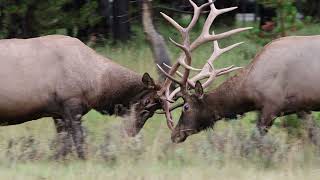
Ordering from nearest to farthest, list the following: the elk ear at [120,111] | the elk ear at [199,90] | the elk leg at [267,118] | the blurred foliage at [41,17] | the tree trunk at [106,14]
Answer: the elk leg at [267,118] → the elk ear at [199,90] → the elk ear at [120,111] → the blurred foliage at [41,17] → the tree trunk at [106,14]

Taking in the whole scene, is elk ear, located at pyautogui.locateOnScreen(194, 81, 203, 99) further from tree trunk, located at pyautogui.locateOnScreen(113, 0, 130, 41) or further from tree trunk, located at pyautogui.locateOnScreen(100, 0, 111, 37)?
tree trunk, located at pyautogui.locateOnScreen(100, 0, 111, 37)

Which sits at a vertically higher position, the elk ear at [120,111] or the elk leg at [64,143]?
the elk leg at [64,143]

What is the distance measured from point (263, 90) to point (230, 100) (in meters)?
0.52

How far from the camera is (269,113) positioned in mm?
9719

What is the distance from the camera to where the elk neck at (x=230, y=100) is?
33.0 ft

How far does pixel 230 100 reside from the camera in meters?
10.1

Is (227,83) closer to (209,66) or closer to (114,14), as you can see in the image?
(209,66)

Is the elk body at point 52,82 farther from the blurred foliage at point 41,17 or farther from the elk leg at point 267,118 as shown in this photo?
the blurred foliage at point 41,17

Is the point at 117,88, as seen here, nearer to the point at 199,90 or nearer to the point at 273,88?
the point at 199,90

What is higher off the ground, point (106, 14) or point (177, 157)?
point (177, 157)

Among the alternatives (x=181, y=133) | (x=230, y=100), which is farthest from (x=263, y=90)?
(x=181, y=133)

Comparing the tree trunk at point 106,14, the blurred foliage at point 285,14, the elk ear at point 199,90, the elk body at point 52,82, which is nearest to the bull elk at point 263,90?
the elk ear at point 199,90

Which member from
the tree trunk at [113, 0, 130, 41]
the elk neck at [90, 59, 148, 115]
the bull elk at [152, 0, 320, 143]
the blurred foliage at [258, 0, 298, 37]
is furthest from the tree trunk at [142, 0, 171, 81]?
the tree trunk at [113, 0, 130, 41]

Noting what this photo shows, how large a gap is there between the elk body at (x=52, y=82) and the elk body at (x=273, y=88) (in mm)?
628
